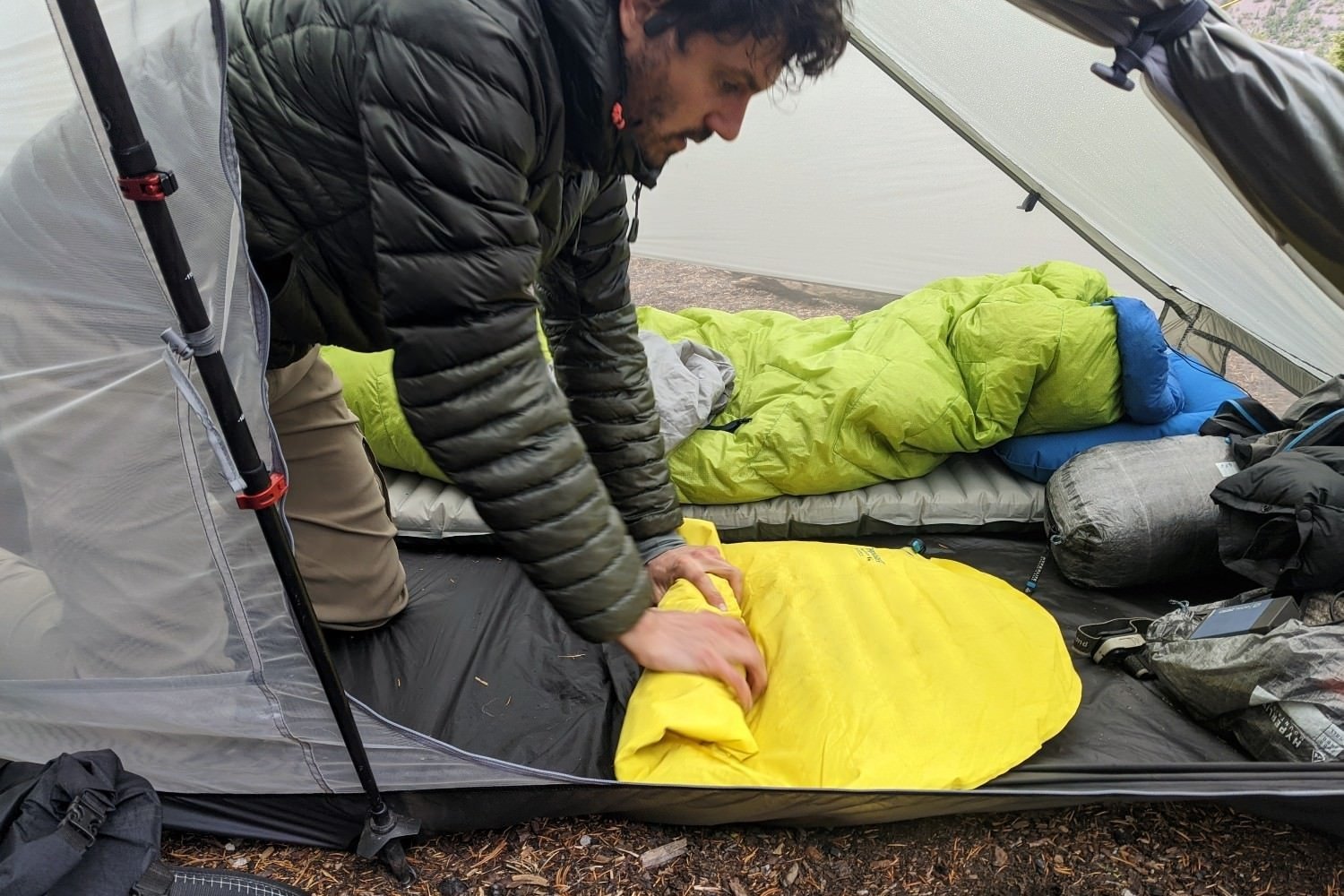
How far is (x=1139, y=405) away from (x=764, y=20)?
1760 mm

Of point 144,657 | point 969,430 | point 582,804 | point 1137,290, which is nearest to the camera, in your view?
point 144,657

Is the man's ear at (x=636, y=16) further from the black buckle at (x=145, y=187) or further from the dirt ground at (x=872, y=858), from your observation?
the dirt ground at (x=872, y=858)

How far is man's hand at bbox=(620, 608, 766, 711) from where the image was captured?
115cm

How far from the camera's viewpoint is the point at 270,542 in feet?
3.57

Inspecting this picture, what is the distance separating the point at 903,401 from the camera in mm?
2154

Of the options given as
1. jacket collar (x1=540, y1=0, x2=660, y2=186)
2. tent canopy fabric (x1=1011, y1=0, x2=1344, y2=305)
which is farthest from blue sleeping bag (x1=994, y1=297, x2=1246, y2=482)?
jacket collar (x1=540, y1=0, x2=660, y2=186)

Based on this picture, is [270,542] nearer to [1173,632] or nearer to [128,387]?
[128,387]

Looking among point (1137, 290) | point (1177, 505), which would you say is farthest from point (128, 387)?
point (1137, 290)

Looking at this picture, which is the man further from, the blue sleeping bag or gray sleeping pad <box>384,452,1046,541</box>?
the blue sleeping bag

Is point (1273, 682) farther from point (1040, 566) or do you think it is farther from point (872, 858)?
point (872, 858)

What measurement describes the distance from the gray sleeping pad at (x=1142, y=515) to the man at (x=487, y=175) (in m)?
1.15

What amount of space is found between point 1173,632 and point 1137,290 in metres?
1.95

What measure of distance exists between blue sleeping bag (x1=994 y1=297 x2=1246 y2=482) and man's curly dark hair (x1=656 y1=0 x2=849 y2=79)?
159 cm

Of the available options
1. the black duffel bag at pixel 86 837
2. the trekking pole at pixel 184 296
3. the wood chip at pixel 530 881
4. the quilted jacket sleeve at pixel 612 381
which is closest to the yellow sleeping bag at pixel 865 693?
the quilted jacket sleeve at pixel 612 381
